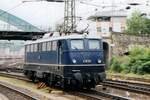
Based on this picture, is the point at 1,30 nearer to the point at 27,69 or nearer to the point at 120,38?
the point at 120,38

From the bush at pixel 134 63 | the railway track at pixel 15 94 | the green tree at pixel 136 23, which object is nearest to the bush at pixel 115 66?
the bush at pixel 134 63

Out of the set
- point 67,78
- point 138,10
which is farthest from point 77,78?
point 138,10

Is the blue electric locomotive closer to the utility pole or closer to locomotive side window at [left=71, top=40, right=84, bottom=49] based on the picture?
locomotive side window at [left=71, top=40, right=84, bottom=49]

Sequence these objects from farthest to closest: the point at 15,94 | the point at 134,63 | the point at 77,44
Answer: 1. the point at 134,63
2. the point at 15,94
3. the point at 77,44

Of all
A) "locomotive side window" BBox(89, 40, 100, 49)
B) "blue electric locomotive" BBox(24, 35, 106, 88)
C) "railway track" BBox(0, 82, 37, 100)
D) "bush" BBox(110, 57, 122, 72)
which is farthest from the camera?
"bush" BBox(110, 57, 122, 72)

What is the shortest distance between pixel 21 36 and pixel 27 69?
3348cm

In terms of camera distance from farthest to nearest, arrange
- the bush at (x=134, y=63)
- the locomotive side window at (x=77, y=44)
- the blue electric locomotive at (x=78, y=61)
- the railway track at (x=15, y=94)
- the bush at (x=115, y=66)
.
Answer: the bush at (x=115, y=66) → the bush at (x=134, y=63) → the locomotive side window at (x=77, y=44) → the blue electric locomotive at (x=78, y=61) → the railway track at (x=15, y=94)

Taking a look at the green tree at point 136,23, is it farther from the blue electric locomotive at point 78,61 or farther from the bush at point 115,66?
the blue electric locomotive at point 78,61

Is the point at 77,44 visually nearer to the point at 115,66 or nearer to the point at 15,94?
the point at 15,94

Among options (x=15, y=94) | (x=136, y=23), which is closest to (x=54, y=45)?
(x=15, y=94)

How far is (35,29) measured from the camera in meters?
67.6

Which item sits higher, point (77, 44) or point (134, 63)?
point (77, 44)

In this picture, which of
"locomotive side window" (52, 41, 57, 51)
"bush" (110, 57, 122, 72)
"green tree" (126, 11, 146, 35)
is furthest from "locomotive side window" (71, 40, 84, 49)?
"green tree" (126, 11, 146, 35)

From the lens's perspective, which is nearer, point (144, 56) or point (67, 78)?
point (67, 78)
